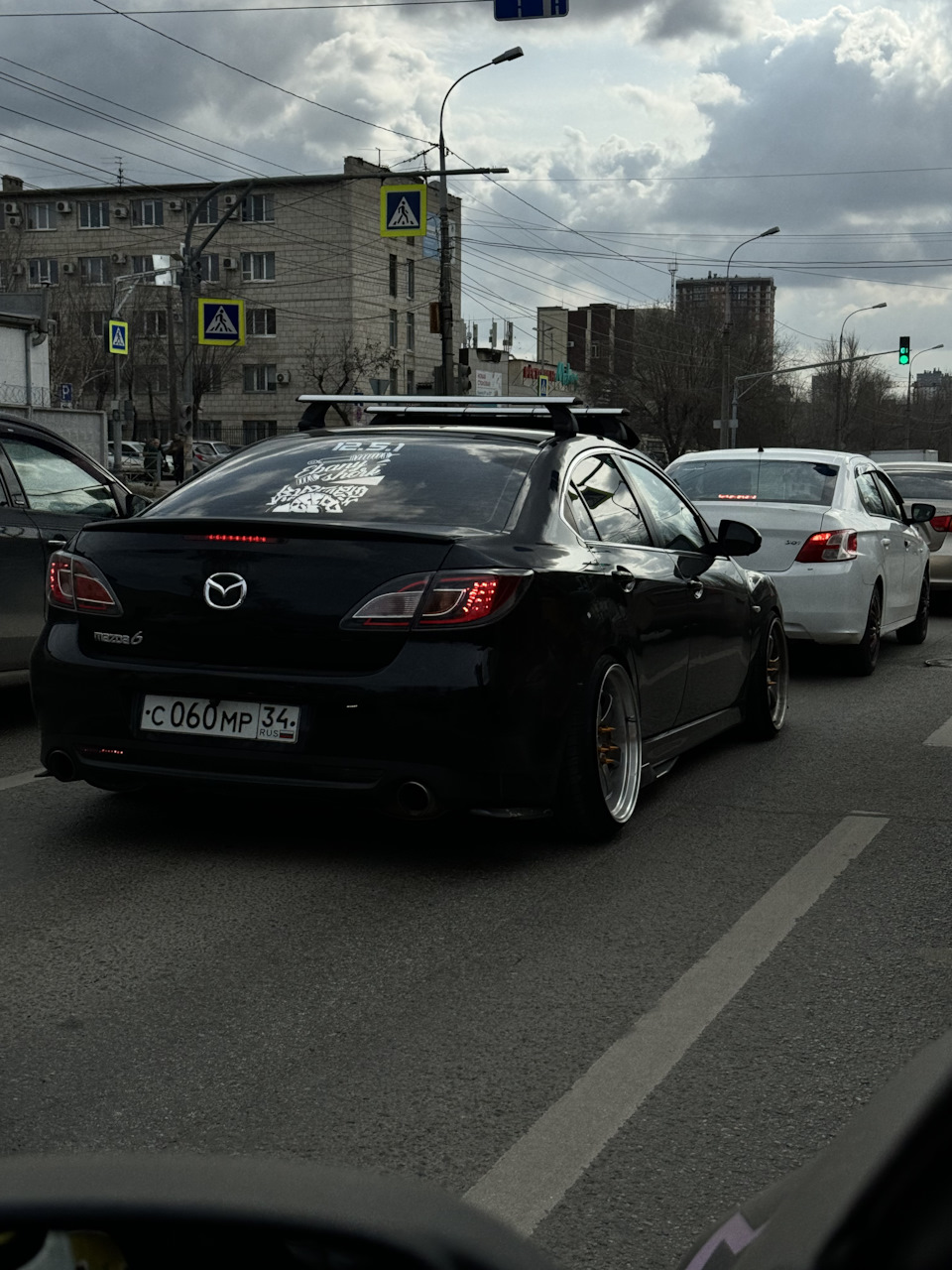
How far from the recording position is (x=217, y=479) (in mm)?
5977

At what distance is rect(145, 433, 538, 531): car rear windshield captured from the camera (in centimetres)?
547

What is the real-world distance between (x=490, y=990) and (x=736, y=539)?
3851 mm

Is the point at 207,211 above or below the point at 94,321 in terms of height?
above

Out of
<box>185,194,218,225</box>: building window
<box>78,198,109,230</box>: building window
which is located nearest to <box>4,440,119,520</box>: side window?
<box>185,194,218,225</box>: building window

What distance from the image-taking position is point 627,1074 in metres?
3.42

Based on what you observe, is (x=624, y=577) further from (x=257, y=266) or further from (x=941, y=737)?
(x=257, y=266)

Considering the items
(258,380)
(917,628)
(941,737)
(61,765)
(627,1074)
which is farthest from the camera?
(258,380)

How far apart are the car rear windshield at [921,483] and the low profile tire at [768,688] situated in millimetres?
9824

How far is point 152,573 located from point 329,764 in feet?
2.99

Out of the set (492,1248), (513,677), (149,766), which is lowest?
(149,766)

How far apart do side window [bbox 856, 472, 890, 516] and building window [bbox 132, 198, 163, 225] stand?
8166 cm

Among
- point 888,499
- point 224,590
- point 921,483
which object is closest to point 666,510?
point 224,590

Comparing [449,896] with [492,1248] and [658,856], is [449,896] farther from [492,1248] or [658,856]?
[492,1248]

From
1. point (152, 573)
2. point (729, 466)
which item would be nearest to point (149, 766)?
point (152, 573)
